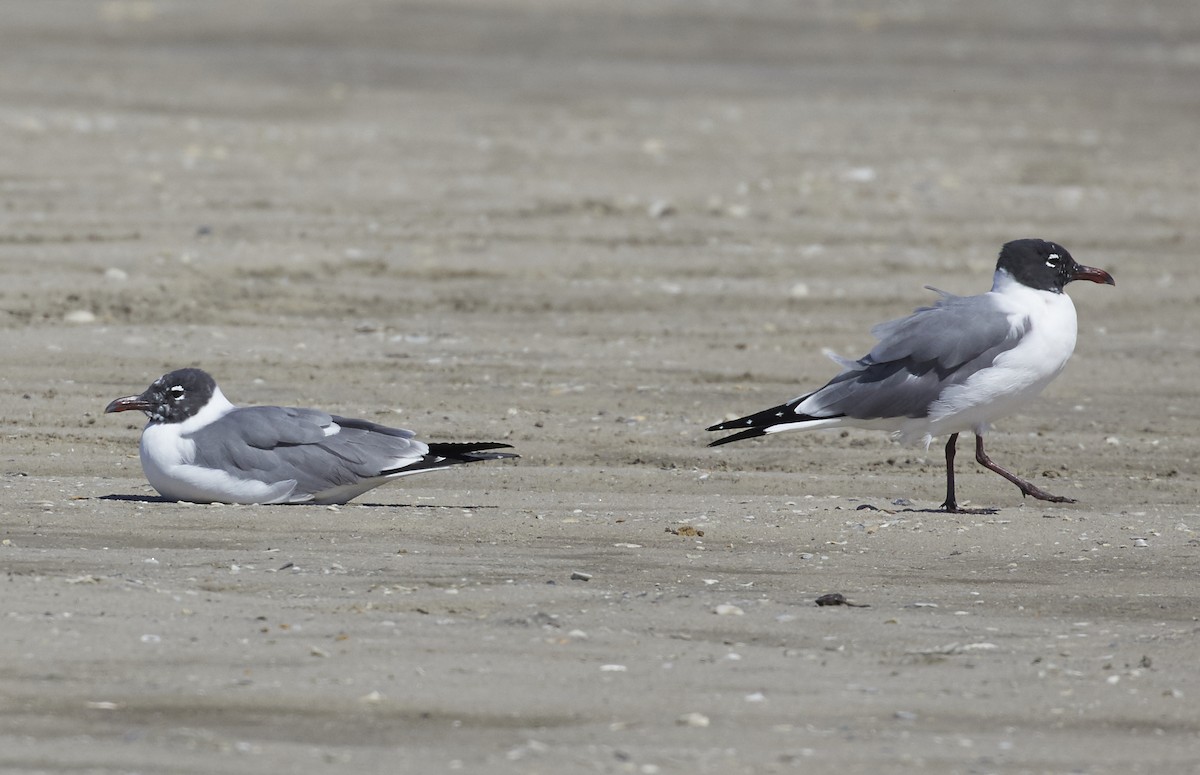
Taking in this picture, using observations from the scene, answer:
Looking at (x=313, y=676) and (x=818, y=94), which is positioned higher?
(x=818, y=94)

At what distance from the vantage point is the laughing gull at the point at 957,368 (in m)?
7.84

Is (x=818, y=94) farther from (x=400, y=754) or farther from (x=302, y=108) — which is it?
(x=400, y=754)

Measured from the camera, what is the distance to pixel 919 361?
7891 mm

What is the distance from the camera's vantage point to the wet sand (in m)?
4.80

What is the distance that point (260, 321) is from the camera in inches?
443

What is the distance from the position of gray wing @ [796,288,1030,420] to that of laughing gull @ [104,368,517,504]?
4.83 feet

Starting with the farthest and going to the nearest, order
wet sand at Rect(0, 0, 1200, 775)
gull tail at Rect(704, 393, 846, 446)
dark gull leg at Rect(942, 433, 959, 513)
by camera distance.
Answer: gull tail at Rect(704, 393, 846, 446) → dark gull leg at Rect(942, 433, 959, 513) → wet sand at Rect(0, 0, 1200, 775)

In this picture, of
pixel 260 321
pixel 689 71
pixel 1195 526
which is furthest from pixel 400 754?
pixel 689 71

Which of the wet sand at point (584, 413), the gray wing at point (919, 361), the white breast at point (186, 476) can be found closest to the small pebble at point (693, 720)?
the wet sand at point (584, 413)

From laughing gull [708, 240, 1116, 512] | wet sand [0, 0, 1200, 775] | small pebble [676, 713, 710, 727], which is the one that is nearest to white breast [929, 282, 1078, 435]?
laughing gull [708, 240, 1116, 512]

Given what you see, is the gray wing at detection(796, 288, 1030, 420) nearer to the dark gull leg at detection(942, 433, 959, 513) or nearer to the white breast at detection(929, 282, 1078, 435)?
the white breast at detection(929, 282, 1078, 435)

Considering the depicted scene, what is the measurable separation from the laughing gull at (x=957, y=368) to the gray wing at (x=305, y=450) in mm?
1318

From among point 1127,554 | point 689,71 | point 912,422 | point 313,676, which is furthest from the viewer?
point 689,71

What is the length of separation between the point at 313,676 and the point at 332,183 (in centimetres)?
1033
